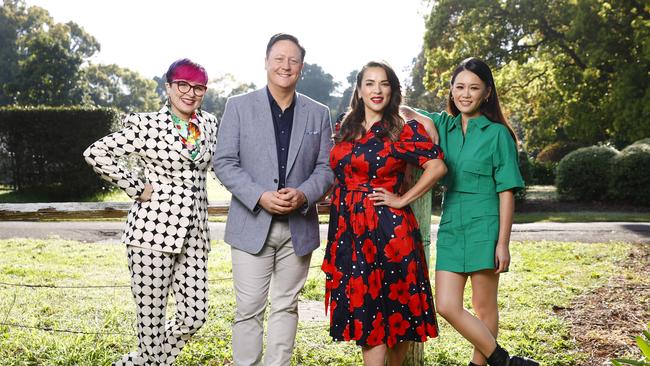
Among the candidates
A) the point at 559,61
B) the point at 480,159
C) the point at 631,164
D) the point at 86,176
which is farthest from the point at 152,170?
the point at 559,61

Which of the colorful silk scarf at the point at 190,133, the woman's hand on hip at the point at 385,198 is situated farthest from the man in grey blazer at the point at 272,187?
the woman's hand on hip at the point at 385,198

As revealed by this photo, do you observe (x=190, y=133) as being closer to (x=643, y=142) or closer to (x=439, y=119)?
(x=439, y=119)

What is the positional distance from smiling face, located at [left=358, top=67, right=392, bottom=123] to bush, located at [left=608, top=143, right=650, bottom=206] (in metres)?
17.2

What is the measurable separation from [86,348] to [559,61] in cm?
2019

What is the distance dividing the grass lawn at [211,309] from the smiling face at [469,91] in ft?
6.83

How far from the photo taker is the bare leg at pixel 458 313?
3.54 meters

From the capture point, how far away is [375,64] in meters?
3.50

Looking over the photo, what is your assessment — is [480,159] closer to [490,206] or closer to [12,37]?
[490,206]

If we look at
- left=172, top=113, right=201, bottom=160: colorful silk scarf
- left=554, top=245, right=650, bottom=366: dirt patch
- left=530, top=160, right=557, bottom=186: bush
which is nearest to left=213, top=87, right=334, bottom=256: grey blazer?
left=172, top=113, right=201, bottom=160: colorful silk scarf

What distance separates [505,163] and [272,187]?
1.32m

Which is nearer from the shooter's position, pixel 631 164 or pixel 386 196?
pixel 386 196

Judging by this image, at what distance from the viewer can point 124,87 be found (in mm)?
60812

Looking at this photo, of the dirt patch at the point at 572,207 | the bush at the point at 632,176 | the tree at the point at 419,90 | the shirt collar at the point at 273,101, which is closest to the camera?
the shirt collar at the point at 273,101

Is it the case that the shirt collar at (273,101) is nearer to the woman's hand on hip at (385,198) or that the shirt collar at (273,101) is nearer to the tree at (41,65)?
the woman's hand on hip at (385,198)
